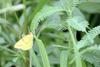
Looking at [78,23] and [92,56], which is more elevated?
[78,23]

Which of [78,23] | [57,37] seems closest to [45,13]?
[78,23]

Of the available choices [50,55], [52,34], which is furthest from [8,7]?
[50,55]

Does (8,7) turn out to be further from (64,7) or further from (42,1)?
(64,7)

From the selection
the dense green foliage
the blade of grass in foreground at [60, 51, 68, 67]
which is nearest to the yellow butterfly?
the dense green foliage

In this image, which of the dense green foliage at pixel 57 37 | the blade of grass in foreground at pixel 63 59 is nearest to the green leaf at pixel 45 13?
the dense green foliage at pixel 57 37

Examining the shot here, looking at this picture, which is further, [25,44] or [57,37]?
[57,37]

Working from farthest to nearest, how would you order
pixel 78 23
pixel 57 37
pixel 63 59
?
pixel 57 37
pixel 63 59
pixel 78 23

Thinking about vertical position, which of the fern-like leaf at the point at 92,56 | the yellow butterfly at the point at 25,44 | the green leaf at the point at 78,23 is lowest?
the fern-like leaf at the point at 92,56

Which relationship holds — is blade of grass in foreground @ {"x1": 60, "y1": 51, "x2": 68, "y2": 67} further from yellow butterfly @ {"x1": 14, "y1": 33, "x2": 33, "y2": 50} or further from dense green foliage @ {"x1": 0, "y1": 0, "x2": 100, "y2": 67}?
yellow butterfly @ {"x1": 14, "y1": 33, "x2": 33, "y2": 50}

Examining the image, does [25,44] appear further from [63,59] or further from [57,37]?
[57,37]

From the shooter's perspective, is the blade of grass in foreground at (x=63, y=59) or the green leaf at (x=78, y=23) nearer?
the green leaf at (x=78, y=23)

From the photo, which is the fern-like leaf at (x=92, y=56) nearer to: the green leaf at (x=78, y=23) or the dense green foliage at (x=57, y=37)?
the dense green foliage at (x=57, y=37)
